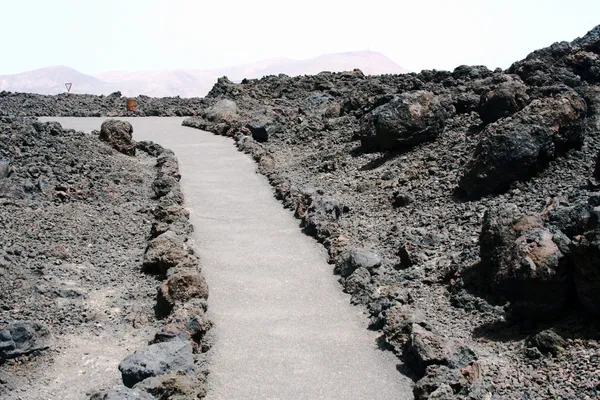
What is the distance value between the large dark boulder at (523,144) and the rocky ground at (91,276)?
520 cm

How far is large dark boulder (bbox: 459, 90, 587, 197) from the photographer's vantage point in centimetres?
1211

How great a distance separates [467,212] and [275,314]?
4228 millimetres

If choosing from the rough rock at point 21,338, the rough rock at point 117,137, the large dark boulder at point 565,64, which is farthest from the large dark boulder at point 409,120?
the rough rock at point 21,338

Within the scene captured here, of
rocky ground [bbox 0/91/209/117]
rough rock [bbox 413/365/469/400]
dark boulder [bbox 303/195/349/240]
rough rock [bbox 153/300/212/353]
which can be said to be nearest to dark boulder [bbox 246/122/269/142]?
rocky ground [bbox 0/91/209/117]

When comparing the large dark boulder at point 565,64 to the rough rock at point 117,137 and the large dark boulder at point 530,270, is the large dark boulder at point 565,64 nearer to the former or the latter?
the large dark boulder at point 530,270

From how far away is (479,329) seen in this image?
336 inches

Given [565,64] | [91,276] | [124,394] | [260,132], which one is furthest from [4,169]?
[565,64]

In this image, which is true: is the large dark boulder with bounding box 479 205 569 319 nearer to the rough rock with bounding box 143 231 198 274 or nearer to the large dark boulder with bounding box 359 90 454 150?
the rough rock with bounding box 143 231 198 274

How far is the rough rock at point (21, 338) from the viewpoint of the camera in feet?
25.4

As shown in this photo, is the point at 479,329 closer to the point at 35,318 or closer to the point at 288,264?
the point at 288,264

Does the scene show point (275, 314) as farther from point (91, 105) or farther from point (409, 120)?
point (91, 105)

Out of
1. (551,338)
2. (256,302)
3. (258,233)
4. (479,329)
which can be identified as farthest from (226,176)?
(551,338)

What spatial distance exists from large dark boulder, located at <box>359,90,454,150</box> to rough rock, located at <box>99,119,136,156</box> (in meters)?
6.47

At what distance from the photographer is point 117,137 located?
18.4 meters
